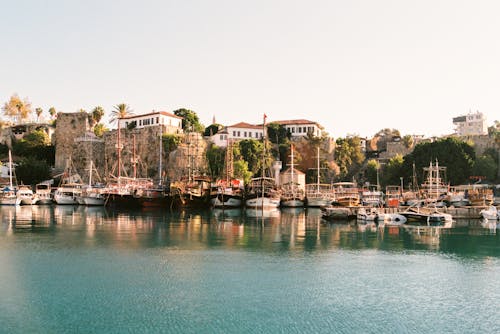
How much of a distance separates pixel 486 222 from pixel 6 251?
3842 cm

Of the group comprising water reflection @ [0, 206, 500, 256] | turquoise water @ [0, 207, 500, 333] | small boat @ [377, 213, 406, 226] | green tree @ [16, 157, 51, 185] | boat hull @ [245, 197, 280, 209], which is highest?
green tree @ [16, 157, 51, 185]

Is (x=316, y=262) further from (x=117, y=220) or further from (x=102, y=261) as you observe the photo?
(x=117, y=220)

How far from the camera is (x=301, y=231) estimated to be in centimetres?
3706

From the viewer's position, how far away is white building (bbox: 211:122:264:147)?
82.5 metres

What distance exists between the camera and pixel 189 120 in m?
89.1

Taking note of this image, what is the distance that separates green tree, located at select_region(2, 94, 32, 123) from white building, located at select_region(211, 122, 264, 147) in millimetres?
45388

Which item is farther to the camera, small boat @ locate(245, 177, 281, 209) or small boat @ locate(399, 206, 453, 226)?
small boat @ locate(245, 177, 281, 209)

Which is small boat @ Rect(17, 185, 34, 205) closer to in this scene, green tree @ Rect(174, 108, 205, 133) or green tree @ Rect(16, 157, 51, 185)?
green tree @ Rect(16, 157, 51, 185)

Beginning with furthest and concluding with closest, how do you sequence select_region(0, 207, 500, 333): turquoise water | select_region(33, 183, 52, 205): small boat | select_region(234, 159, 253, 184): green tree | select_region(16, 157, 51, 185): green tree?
select_region(16, 157, 51, 185): green tree, select_region(234, 159, 253, 184): green tree, select_region(33, 183, 52, 205): small boat, select_region(0, 207, 500, 333): turquoise water

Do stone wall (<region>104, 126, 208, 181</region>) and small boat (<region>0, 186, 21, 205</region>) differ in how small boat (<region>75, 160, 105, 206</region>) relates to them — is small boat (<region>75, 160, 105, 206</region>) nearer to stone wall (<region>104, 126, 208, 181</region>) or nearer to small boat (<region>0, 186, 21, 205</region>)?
small boat (<region>0, 186, 21, 205</region>)

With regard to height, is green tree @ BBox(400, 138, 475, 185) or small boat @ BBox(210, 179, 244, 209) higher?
green tree @ BBox(400, 138, 475, 185)

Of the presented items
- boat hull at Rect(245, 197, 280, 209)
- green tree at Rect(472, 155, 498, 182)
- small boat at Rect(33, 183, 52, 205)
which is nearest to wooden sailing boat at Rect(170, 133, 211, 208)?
boat hull at Rect(245, 197, 280, 209)

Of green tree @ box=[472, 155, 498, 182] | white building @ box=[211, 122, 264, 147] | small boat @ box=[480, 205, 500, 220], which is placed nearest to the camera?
small boat @ box=[480, 205, 500, 220]

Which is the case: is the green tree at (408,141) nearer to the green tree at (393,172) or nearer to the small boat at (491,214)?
the green tree at (393,172)
